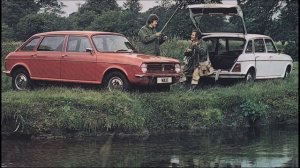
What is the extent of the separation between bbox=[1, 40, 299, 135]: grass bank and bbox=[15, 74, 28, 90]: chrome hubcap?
671 millimetres

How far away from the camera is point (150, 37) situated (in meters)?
15.6

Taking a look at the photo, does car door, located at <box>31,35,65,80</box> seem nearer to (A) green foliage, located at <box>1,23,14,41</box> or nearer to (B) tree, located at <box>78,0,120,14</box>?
(A) green foliage, located at <box>1,23,14,41</box>

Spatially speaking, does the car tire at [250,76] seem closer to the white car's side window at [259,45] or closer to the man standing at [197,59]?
the white car's side window at [259,45]

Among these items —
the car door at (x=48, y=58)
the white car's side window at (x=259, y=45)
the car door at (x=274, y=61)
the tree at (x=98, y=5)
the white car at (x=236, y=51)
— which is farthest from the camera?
the tree at (x=98, y=5)

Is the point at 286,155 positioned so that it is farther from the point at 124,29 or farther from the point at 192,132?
the point at 124,29

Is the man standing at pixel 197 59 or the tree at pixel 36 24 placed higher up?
the tree at pixel 36 24

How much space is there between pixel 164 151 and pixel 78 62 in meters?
4.85

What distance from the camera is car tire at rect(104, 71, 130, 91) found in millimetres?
14305

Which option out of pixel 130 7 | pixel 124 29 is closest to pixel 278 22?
pixel 124 29

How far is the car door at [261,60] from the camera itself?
58.3 feet

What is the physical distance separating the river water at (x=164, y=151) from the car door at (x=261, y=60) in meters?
4.83

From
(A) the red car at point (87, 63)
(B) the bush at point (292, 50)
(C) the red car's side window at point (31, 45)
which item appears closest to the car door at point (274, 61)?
(A) the red car at point (87, 63)

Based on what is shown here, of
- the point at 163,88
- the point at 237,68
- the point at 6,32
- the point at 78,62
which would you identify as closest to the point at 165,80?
the point at 163,88

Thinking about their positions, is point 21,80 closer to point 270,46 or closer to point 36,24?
point 270,46
